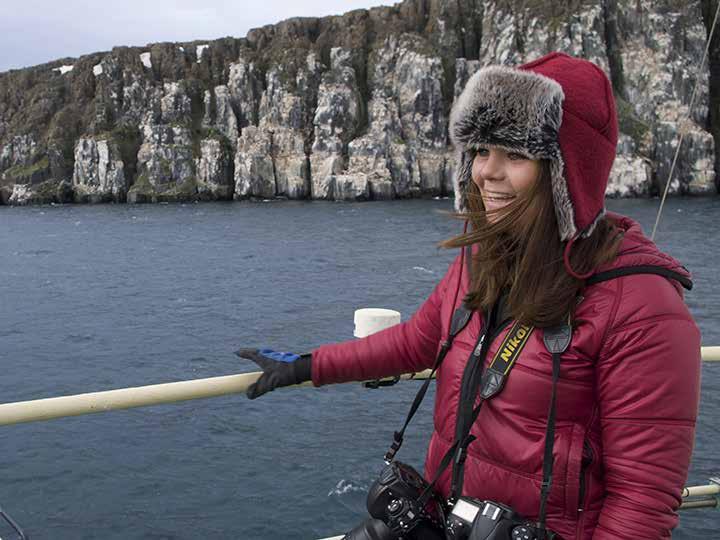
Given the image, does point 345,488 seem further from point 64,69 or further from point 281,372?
point 64,69

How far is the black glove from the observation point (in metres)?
2.80

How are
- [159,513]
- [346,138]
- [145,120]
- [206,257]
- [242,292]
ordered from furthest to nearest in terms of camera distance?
[145,120] < [346,138] < [206,257] < [242,292] < [159,513]

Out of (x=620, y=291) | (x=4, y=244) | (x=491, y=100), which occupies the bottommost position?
(x=4, y=244)

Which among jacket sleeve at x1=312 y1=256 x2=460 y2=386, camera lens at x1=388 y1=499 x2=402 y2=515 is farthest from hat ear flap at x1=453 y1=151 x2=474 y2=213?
camera lens at x1=388 y1=499 x2=402 y2=515

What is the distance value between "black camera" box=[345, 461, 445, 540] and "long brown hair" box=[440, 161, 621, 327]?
0.66m

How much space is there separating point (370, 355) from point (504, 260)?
824mm

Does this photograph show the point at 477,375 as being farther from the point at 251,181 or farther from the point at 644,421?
the point at 251,181

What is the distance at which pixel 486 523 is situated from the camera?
74.9 inches

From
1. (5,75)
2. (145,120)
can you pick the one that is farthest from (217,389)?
(5,75)

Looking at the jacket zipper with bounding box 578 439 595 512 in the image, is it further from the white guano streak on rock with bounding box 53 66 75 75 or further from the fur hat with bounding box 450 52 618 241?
the white guano streak on rock with bounding box 53 66 75 75

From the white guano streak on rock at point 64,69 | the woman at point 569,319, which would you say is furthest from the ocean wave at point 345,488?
the white guano streak on rock at point 64,69

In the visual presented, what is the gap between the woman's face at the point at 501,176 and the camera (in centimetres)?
202

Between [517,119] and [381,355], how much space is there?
115 cm

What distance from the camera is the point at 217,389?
2873mm
